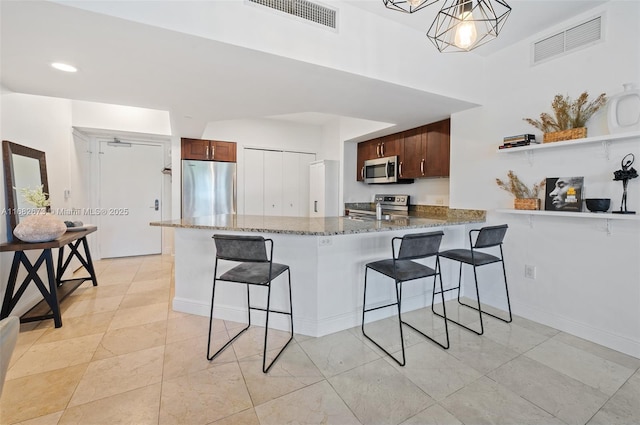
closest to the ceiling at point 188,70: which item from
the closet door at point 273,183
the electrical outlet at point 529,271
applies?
the electrical outlet at point 529,271

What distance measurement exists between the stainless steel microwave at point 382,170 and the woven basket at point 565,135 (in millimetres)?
1901

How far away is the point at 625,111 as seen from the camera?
2020 mm

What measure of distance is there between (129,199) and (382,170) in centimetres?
437

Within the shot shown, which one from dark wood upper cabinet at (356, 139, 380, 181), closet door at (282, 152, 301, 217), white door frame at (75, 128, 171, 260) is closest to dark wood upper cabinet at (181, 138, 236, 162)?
white door frame at (75, 128, 171, 260)

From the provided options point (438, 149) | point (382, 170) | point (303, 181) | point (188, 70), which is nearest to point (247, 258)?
point (188, 70)

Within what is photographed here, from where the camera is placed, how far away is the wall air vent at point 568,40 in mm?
2164

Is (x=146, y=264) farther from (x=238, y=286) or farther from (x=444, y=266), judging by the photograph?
→ (x=444, y=266)

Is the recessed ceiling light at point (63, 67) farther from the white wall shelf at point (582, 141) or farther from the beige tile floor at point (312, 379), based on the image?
the white wall shelf at point (582, 141)

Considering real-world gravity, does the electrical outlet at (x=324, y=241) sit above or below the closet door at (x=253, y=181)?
below

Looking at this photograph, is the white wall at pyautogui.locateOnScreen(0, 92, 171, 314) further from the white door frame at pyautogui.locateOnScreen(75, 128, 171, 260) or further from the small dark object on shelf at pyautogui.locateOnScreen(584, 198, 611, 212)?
the small dark object on shelf at pyautogui.locateOnScreen(584, 198, 611, 212)

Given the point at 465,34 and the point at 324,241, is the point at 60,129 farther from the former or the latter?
the point at 465,34

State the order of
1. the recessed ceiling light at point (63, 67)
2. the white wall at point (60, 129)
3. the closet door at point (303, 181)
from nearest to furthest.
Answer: the recessed ceiling light at point (63, 67)
the white wall at point (60, 129)
the closet door at point (303, 181)

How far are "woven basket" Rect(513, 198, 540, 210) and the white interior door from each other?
5368 millimetres

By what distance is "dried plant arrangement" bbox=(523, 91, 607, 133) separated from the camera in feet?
7.05
